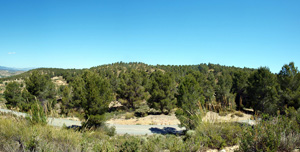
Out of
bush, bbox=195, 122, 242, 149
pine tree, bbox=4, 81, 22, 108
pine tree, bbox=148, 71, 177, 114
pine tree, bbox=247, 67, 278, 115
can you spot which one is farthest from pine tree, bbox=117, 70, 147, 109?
bush, bbox=195, 122, 242, 149

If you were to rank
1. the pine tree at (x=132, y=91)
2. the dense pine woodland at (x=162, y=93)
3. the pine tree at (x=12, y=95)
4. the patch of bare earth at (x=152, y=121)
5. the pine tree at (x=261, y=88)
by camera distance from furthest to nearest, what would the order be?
the pine tree at (x=132, y=91) < the pine tree at (x=12, y=95) < the patch of bare earth at (x=152, y=121) < the pine tree at (x=261, y=88) < the dense pine woodland at (x=162, y=93)

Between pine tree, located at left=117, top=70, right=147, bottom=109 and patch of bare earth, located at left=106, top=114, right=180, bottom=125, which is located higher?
pine tree, located at left=117, top=70, right=147, bottom=109

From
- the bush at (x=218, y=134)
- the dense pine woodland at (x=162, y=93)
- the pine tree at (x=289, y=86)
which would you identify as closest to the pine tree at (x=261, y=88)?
the dense pine woodland at (x=162, y=93)

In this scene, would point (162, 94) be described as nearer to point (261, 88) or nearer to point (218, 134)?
point (261, 88)

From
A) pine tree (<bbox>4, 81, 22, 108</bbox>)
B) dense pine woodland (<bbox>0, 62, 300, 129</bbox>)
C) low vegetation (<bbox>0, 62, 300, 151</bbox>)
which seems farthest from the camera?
pine tree (<bbox>4, 81, 22, 108</bbox>)

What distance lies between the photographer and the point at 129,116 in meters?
32.9

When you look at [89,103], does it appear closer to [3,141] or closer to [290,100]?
[3,141]

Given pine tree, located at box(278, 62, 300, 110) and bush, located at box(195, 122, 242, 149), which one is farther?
pine tree, located at box(278, 62, 300, 110)

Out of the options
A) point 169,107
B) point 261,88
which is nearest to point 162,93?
point 169,107

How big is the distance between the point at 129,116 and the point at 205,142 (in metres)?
29.4

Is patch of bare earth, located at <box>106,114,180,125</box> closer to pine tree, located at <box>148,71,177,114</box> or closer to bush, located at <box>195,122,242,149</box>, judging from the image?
pine tree, located at <box>148,71,177,114</box>

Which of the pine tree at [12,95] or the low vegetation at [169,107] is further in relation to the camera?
the pine tree at [12,95]

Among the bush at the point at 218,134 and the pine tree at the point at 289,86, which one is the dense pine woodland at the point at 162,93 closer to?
the pine tree at the point at 289,86

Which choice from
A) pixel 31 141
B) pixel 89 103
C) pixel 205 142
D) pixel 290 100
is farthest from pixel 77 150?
pixel 290 100
